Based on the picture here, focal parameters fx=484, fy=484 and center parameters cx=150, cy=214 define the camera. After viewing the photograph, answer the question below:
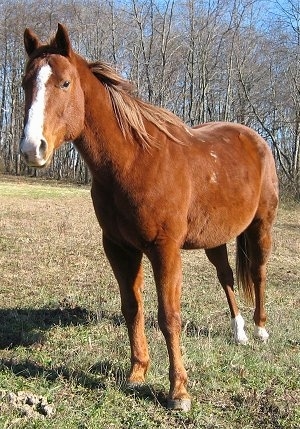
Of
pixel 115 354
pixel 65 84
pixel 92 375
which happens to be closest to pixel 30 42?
pixel 65 84

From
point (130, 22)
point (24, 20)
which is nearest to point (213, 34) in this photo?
point (130, 22)

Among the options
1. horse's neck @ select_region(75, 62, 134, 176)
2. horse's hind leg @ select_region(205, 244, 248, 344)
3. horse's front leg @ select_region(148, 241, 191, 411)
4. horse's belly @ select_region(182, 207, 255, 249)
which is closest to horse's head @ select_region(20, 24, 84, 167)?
horse's neck @ select_region(75, 62, 134, 176)

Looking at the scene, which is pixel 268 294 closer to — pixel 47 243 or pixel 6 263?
pixel 6 263

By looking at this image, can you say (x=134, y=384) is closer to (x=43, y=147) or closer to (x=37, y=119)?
(x=43, y=147)

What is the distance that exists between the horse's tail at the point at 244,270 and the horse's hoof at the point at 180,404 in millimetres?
2236

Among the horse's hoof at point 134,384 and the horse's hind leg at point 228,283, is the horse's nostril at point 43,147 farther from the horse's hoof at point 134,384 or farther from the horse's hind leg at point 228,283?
the horse's hind leg at point 228,283

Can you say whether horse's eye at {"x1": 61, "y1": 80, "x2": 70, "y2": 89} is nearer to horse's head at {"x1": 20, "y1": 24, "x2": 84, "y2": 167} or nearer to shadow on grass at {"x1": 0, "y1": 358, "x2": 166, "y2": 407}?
horse's head at {"x1": 20, "y1": 24, "x2": 84, "y2": 167}

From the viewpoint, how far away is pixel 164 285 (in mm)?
3152

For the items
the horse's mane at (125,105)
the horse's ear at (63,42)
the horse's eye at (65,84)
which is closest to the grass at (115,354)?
the horse's mane at (125,105)

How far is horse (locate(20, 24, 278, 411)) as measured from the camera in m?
2.74

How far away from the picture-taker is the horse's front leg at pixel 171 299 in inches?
123

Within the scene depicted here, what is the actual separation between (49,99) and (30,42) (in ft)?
1.76

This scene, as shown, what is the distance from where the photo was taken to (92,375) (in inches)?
136

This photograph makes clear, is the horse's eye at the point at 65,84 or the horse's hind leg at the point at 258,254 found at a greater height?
the horse's eye at the point at 65,84
